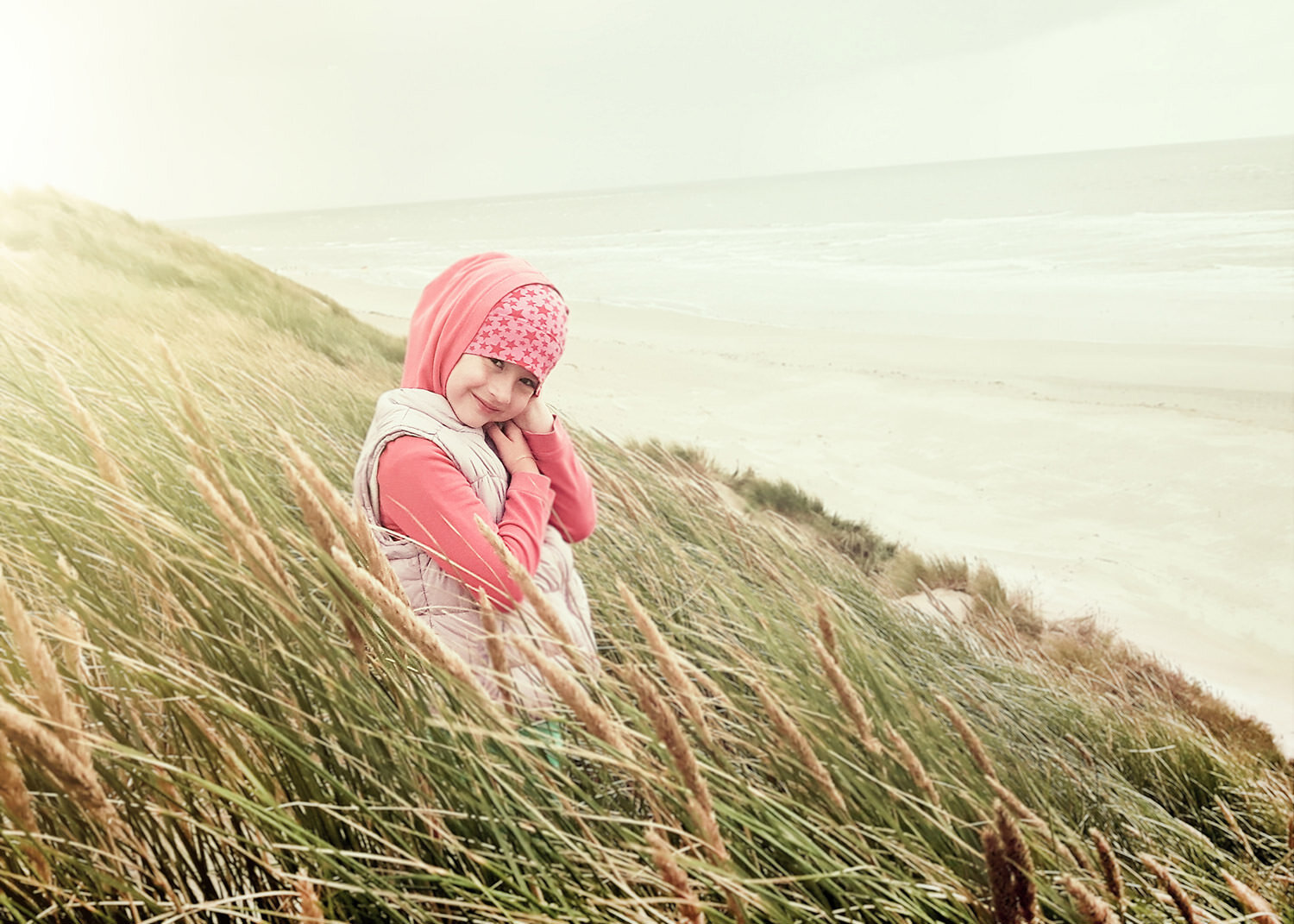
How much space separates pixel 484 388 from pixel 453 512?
0.34m

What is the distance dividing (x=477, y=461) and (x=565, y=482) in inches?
11.7

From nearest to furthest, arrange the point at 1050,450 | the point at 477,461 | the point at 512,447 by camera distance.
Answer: the point at 477,461
the point at 512,447
the point at 1050,450

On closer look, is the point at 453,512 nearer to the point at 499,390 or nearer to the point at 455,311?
the point at 499,390

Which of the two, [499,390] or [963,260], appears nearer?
[499,390]

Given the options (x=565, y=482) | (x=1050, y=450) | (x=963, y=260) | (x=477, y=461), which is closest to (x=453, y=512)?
(x=477, y=461)

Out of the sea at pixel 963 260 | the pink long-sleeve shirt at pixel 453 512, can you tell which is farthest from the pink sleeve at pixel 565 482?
the sea at pixel 963 260

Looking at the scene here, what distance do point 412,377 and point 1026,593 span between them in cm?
459

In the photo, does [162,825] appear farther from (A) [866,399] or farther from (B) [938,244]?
(B) [938,244]

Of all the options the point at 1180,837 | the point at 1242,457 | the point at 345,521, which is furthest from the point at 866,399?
the point at 345,521

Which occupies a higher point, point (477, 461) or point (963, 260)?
point (963, 260)

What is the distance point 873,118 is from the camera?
9738 cm

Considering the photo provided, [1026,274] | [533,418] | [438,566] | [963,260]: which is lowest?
[438,566]

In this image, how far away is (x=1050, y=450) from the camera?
8984mm

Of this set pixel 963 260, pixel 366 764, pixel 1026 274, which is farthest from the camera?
pixel 963 260
